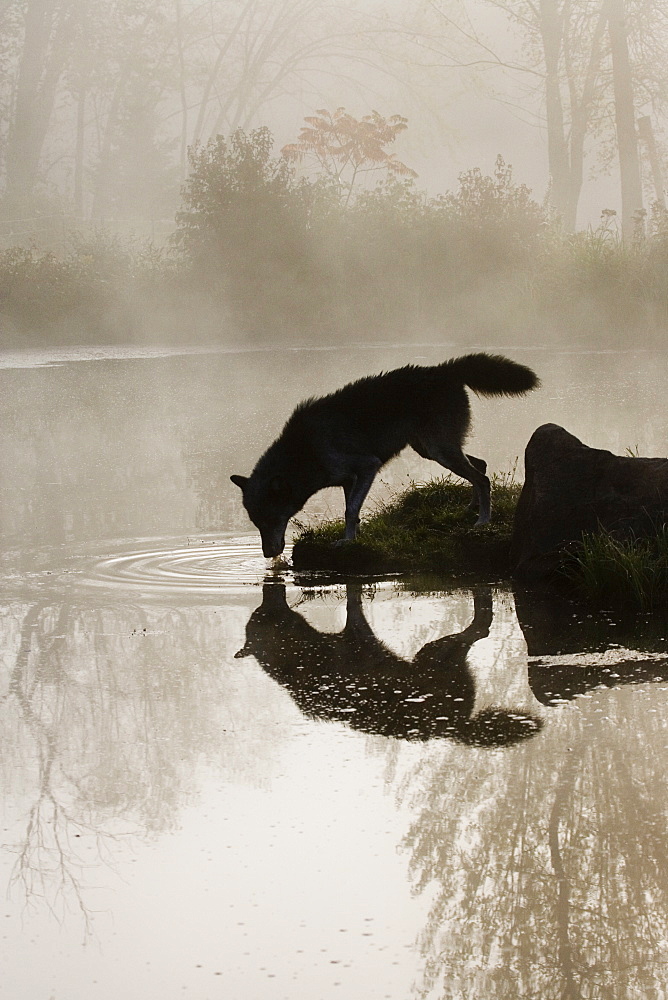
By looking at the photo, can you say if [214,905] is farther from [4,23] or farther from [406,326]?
[4,23]

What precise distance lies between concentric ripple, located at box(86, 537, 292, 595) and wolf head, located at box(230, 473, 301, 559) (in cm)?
14

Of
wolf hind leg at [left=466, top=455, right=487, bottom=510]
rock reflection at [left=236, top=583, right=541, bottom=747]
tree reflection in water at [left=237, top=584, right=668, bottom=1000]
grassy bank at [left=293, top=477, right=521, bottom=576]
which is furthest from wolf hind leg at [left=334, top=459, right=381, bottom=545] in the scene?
tree reflection in water at [left=237, top=584, right=668, bottom=1000]

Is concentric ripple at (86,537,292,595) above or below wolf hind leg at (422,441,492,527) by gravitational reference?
below

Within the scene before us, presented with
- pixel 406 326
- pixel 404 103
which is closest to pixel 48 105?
pixel 404 103

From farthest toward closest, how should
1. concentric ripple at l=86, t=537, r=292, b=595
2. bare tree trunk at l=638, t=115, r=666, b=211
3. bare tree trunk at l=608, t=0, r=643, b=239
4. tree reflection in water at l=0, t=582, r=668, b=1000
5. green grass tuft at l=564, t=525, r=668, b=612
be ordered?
1. bare tree trunk at l=638, t=115, r=666, b=211
2. bare tree trunk at l=608, t=0, r=643, b=239
3. concentric ripple at l=86, t=537, r=292, b=595
4. green grass tuft at l=564, t=525, r=668, b=612
5. tree reflection in water at l=0, t=582, r=668, b=1000

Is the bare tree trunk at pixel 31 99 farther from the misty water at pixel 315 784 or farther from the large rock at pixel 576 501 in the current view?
the large rock at pixel 576 501

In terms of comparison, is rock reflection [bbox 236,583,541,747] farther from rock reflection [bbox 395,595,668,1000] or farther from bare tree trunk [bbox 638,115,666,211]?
bare tree trunk [bbox 638,115,666,211]

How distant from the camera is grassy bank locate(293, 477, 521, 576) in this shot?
26.9 feet

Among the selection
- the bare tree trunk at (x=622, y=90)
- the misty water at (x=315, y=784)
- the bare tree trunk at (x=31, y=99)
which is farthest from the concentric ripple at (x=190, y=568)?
the bare tree trunk at (x=31, y=99)

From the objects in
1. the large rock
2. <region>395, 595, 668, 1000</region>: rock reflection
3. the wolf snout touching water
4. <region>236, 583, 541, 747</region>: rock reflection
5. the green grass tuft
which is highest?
the wolf snout touching water

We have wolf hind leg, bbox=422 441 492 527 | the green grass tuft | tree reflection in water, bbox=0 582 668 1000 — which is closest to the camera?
tree reflection in water, bbox=0 582 668 1000

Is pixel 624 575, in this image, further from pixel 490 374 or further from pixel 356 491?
pixel 490 374

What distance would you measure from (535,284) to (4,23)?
29.0 meters

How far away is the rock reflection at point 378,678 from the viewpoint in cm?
486
